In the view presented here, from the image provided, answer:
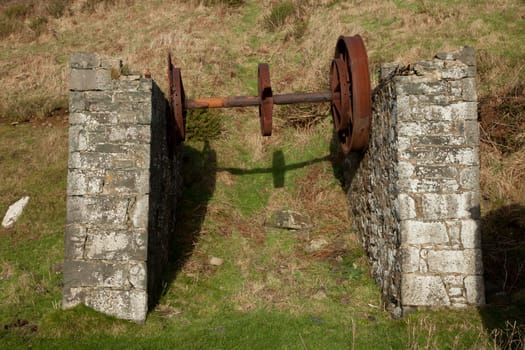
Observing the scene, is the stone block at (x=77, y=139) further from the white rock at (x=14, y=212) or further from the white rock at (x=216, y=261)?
the white rock at (x=14, y=212)

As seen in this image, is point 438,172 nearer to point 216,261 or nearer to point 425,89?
point 425,89

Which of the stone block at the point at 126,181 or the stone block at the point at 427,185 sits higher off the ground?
the stone block at the point at 126,181

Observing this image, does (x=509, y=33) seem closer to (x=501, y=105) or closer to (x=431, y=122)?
(x=501, y=105)

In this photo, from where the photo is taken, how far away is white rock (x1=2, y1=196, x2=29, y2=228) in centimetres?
731

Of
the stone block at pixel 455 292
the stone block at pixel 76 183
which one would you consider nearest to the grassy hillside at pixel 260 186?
the stone block at pixel 455 292

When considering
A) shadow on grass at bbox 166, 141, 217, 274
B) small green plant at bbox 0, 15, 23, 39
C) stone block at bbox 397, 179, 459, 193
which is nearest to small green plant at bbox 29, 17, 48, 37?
small green plant at bbox 0, 15, 23, 39

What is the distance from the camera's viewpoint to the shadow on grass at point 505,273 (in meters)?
4.15

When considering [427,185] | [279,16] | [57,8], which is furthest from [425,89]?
[57,8]

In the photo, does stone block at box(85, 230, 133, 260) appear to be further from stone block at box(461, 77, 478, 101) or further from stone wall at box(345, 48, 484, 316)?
stone block at box(461, 77, 478, 101)

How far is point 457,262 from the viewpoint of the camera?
4711mm

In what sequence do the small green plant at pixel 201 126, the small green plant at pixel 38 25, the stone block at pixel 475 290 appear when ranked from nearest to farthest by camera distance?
1. the stone block at pixel 475 290
2. the small green plant at pixel 201 126
3. the small green plant at pixel 38 25

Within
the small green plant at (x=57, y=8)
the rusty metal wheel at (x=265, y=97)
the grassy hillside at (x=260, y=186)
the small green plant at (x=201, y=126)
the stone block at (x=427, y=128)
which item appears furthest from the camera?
the small green plant at (x=57, y=8)

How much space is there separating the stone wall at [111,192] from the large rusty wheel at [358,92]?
277 cm

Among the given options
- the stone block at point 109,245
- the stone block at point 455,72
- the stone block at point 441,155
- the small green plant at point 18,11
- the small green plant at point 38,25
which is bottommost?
the stone block at point 109,245
